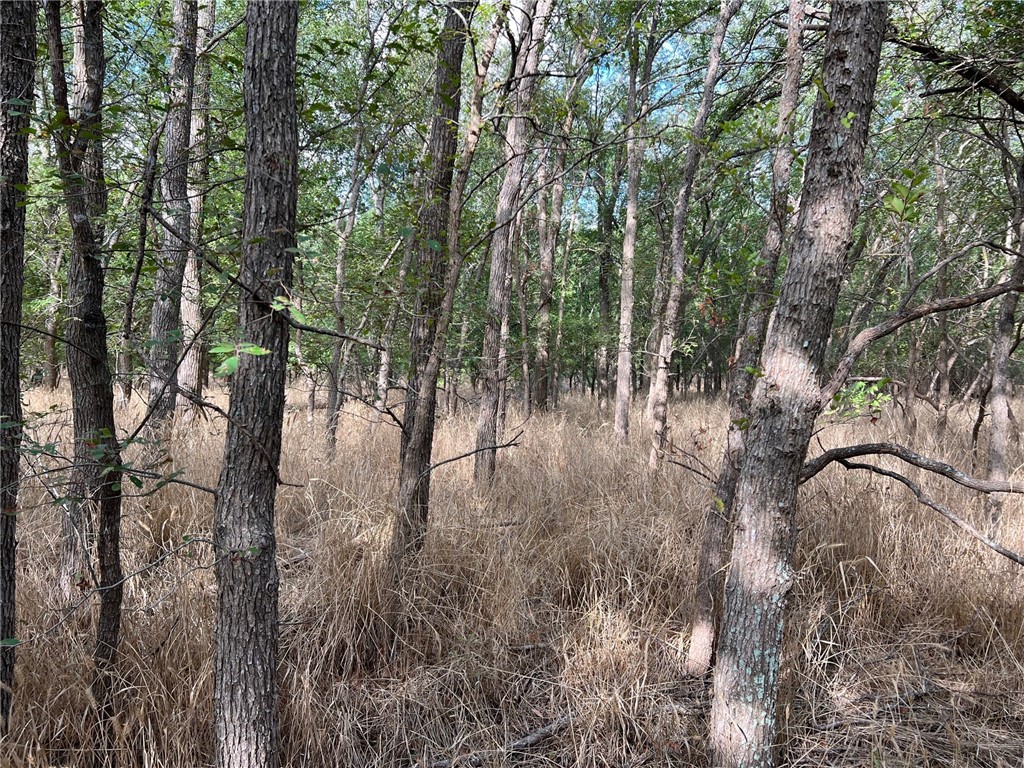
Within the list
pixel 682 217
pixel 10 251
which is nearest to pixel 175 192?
pixel 10 251

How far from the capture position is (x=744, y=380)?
2.54 meters

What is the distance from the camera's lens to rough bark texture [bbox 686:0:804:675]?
242cm

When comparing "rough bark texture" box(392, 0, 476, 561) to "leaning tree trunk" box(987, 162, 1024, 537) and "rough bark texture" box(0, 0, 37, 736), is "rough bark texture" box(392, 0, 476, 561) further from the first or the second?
"leaning tree trunk" box(987, 162, 1024, 537)

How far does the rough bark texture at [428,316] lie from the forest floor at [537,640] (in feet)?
1.05

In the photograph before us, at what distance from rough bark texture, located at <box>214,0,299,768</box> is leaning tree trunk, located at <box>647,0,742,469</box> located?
10.4 ft

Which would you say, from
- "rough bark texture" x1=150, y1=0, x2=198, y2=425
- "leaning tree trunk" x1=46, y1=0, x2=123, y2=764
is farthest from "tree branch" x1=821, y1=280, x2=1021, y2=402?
"leaning tree trunk" x1=46, y1=0, x2=123, y2=764

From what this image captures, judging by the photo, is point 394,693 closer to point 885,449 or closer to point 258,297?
point 258,297

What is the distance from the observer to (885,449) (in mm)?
1735

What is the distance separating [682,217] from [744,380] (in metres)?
2.66

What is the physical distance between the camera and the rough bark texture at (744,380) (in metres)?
2.42

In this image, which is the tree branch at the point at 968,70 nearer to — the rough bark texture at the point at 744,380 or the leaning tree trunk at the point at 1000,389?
the rough bark texture at the point at 744,380

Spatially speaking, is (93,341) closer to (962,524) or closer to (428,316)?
(428,316)

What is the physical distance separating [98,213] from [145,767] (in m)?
2.09

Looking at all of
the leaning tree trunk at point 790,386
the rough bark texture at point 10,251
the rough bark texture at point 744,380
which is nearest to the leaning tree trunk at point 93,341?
the rough bark texture at point 10,251
